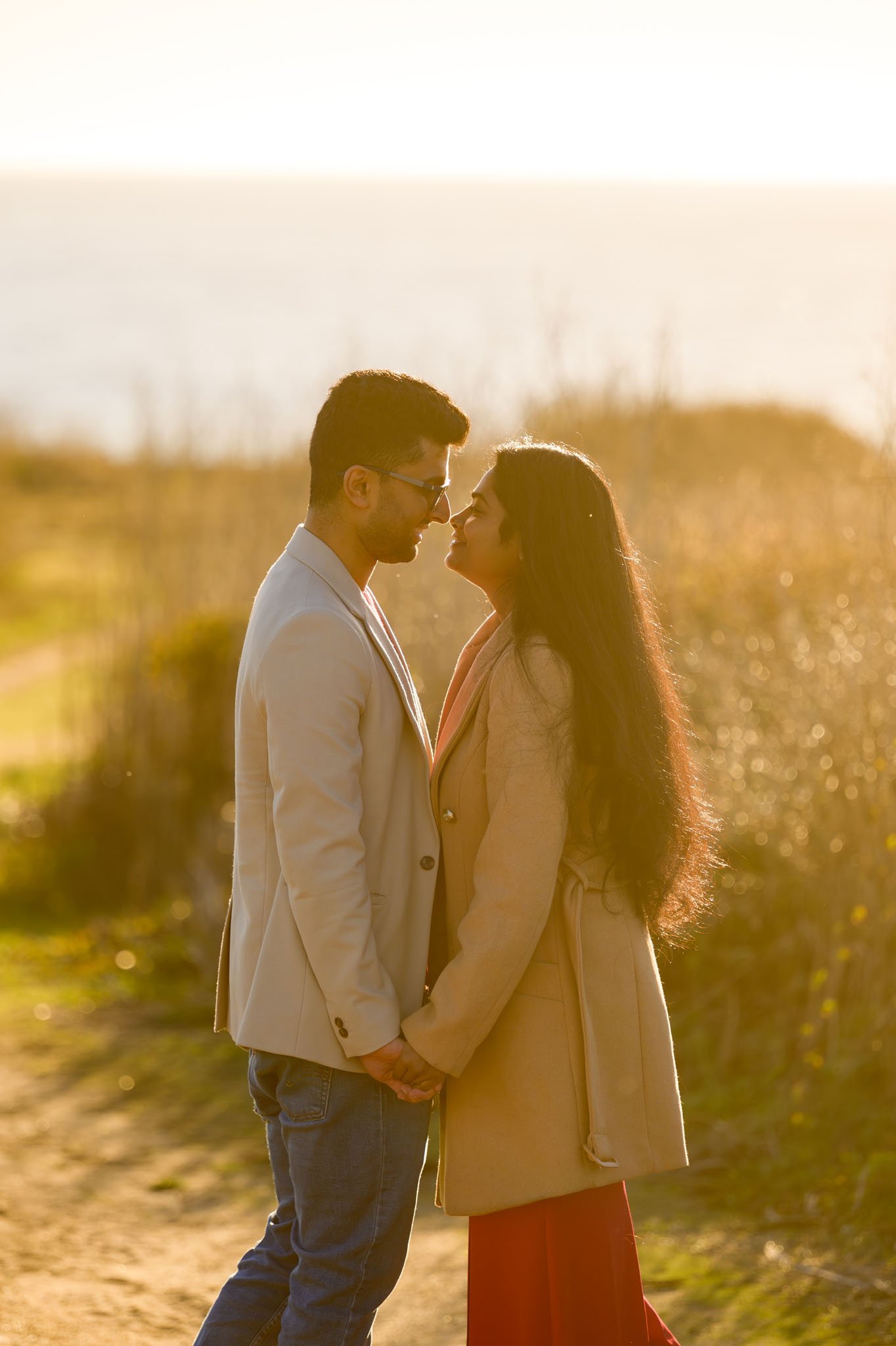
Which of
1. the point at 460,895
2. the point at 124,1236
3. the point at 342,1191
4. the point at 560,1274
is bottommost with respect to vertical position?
the point at 124,1236

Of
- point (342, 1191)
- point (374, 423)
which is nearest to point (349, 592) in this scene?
point (374, 423)

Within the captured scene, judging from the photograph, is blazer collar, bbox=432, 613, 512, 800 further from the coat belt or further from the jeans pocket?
the jeans pocket

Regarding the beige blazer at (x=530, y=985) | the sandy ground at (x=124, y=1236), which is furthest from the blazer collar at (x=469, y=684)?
the sandy ground at (x=124, y=1236)

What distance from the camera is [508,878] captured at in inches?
93.4

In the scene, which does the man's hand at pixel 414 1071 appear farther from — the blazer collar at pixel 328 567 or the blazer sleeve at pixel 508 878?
the blazer collar at pixel 328 567

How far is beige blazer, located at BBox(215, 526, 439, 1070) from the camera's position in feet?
7.53

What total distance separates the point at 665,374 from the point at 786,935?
94.5 inches

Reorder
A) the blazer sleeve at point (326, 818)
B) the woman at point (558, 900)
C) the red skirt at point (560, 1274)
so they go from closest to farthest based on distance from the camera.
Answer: the blazer sleeve at point (326, 818), the woman at point (558, 900), the red skirt at point (560, 1274)

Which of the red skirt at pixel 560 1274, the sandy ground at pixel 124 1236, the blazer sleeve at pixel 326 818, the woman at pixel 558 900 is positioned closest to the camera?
the blazer sleeve at pixel 326 818

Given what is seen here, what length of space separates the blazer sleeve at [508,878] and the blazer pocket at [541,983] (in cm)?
9

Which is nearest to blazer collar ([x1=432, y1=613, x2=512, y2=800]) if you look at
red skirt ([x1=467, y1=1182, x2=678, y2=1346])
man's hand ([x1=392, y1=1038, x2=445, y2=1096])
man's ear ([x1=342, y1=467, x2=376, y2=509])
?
man's ear ([x1=342, y1=467, x2=376, y2=509])

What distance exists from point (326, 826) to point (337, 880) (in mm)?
87

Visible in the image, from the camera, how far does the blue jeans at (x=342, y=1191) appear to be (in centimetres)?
236

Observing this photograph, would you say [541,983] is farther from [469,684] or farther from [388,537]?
[388,537]
